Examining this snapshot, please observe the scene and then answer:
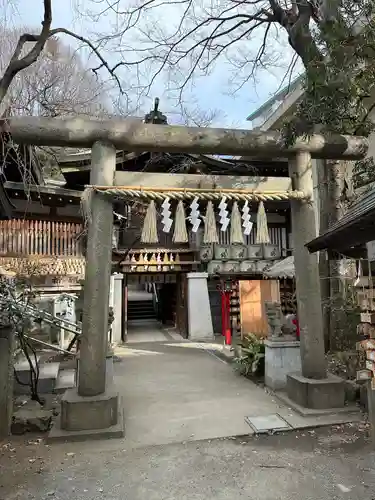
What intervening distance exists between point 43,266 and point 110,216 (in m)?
6.60

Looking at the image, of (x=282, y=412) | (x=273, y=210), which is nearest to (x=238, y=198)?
(x=282, y=412)

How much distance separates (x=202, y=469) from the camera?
4.14 metres

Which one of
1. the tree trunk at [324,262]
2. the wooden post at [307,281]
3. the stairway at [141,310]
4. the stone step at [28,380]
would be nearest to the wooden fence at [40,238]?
the stone step at [28,380]

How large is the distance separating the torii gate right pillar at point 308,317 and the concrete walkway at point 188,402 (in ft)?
1.12

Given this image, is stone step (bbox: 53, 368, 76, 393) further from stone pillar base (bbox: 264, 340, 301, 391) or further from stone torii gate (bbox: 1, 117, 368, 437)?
stone pillar base (bbox: 264, 340, 301, 391)

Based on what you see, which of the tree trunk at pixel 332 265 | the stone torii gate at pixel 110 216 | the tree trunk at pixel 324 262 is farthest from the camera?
the tree trunk at pixel 324 262

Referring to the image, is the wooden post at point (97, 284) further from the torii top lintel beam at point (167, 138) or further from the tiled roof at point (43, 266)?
the tiled roof at point (43, 266)

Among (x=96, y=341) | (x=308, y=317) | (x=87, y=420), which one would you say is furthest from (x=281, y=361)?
(x=87, y=420)

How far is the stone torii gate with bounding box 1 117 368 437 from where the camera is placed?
5.34 meters

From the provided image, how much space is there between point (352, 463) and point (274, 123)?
1272cm

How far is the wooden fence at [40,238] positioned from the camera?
37.6 feet

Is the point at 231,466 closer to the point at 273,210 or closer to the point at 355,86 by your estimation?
the point at 355,86

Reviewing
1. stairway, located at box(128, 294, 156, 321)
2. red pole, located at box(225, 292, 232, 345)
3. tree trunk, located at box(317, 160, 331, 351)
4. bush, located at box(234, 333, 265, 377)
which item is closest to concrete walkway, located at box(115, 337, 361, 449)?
bush, located at box(234, 333, 265, 377)

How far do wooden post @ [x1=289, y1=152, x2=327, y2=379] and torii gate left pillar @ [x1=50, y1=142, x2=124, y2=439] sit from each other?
311 cm
